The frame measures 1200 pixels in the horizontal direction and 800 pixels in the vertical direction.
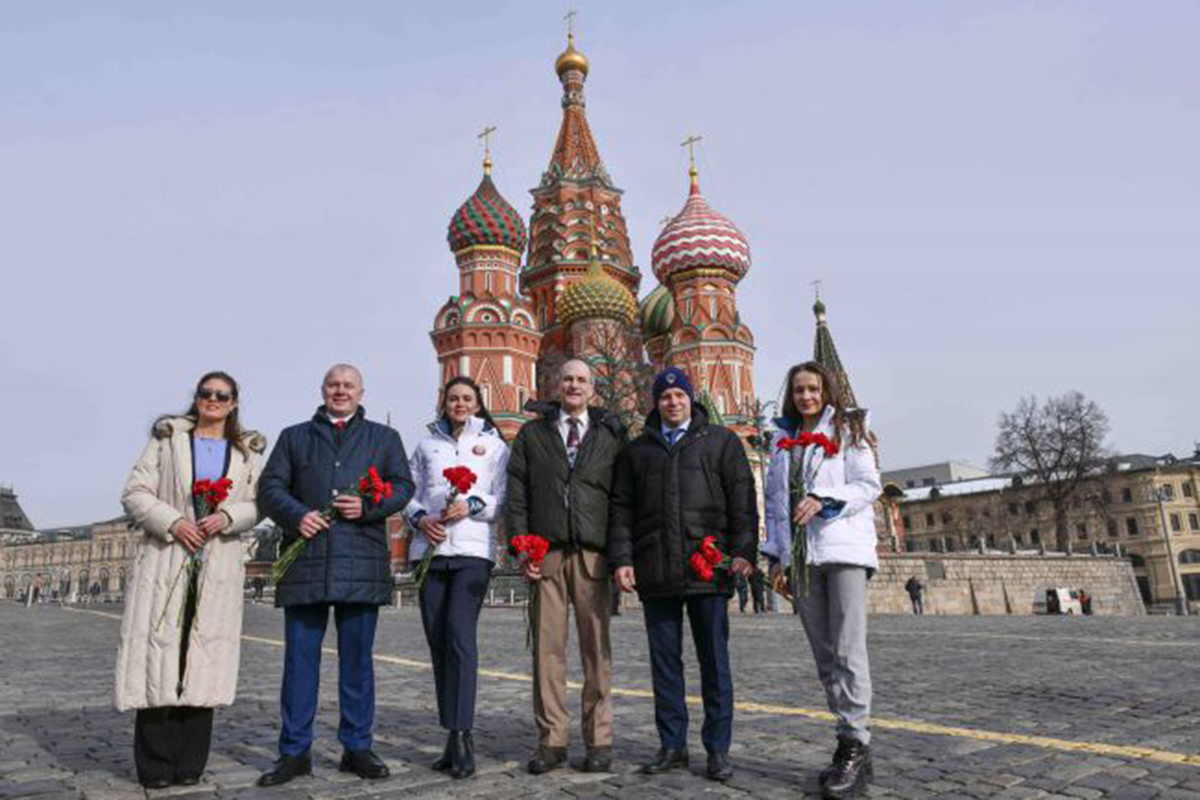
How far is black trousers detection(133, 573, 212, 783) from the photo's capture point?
14.0 feet

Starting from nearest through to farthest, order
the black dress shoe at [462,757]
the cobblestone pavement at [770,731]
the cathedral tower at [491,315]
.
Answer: the cobblestone pavement at [770,731]
the black dress shoe at [462,757]
the cathedral tower at [491,315]

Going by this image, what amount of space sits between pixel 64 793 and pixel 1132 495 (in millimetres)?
73603

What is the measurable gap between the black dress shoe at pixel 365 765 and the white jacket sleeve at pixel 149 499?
4.69 feet

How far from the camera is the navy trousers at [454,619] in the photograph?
4637mm

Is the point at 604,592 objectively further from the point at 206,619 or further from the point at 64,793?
the point at 64,793

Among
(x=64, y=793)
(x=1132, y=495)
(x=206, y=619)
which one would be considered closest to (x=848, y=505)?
(x=206, y=619)

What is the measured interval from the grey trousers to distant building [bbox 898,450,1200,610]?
2250 inches

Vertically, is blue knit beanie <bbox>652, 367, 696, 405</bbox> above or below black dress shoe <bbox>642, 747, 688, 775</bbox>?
above

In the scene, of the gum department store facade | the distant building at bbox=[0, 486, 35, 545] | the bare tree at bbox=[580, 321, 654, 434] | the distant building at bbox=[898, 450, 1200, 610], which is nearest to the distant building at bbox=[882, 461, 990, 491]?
the distant building at bbox=[898, 450, 1200, 610]

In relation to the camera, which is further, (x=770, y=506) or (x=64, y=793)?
(x=770, y=506)

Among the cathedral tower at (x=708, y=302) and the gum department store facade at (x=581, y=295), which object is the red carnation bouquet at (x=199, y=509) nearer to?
the gum department store facade at (x=581, y=295)

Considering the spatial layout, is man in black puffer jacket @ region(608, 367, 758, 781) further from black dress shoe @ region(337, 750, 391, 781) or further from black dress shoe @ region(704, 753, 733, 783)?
black dress shoe @ region(337, 750, 391, 781)

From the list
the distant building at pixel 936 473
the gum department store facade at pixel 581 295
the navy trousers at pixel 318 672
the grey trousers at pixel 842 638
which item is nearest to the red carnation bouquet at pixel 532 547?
the navy trousers at pixel 318 672

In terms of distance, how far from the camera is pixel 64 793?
4.14 meters
